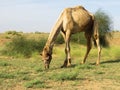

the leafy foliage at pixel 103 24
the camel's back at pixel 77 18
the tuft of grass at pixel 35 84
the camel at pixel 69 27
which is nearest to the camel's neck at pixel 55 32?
the camel at pixel 69 27

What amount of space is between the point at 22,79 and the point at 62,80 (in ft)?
4.02

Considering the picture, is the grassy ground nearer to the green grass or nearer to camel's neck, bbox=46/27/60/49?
the green grass

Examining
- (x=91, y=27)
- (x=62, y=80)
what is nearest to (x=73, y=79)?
(x=62, y=80)

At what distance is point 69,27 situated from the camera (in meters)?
15.3

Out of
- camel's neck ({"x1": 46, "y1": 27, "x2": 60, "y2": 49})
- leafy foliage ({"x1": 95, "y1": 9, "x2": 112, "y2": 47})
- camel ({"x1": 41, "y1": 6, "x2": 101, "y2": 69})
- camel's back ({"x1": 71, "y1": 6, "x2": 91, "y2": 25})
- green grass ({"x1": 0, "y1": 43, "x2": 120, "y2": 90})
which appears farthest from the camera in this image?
leafy foliage ({"x1": 95, "y1": 9, "x2": 112, "y2": 47})

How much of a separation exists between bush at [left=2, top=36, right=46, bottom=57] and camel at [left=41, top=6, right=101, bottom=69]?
4977 millimetres

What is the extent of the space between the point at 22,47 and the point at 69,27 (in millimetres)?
6632

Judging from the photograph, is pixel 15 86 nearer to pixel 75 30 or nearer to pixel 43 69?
pixel 43 69

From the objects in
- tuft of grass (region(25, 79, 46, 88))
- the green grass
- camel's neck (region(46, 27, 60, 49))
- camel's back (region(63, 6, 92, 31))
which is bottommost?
the green grass

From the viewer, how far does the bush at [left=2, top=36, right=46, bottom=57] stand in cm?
2073

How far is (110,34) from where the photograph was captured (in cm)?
2709

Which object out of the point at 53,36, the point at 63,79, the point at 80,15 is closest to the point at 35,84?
the point at 63,79

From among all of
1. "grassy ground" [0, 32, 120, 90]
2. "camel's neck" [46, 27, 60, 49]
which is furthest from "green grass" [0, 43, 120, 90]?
"camel's neck" [46, 27, 60, 49]

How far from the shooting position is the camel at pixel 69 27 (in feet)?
48.5
